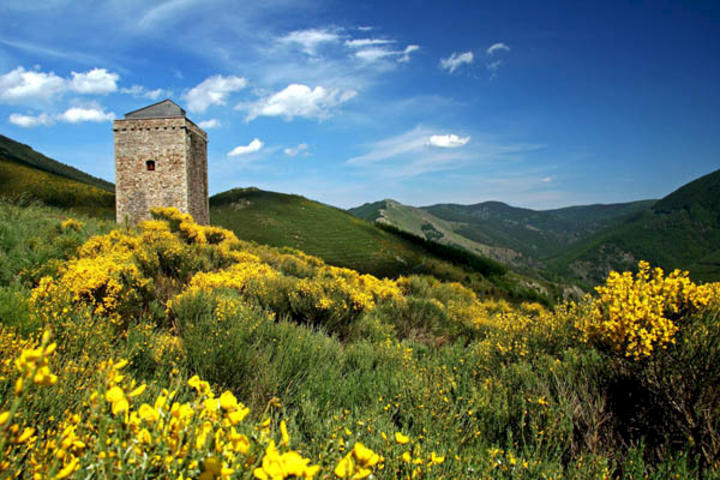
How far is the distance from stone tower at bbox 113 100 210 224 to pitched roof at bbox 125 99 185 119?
0.68 feet

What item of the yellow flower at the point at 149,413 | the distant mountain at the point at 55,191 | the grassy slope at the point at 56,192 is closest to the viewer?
the yellow flower at the point at 149,413

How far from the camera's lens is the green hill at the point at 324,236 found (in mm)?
29750

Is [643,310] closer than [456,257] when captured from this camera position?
Yes

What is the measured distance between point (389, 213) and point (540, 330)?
19372 centimetres

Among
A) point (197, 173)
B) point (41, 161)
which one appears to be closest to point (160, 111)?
point (197, 173)

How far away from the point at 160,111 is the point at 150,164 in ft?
9.51

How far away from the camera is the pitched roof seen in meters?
18.5

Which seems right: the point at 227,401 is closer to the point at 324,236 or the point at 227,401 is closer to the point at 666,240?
the point at 324,236

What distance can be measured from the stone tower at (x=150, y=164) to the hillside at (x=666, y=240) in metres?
161

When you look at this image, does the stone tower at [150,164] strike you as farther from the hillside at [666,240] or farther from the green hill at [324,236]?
the hillside at [666,240]

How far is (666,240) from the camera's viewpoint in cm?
15062

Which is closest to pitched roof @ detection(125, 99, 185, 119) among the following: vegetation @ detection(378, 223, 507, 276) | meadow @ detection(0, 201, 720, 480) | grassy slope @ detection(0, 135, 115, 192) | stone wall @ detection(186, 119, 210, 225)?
stone wall @ detection(186, 119, 210, 225)

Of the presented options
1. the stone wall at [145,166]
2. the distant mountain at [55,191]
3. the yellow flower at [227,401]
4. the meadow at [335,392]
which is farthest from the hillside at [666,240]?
the yellow flower at [227,401]

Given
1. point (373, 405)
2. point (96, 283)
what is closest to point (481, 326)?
point (373, 405)
